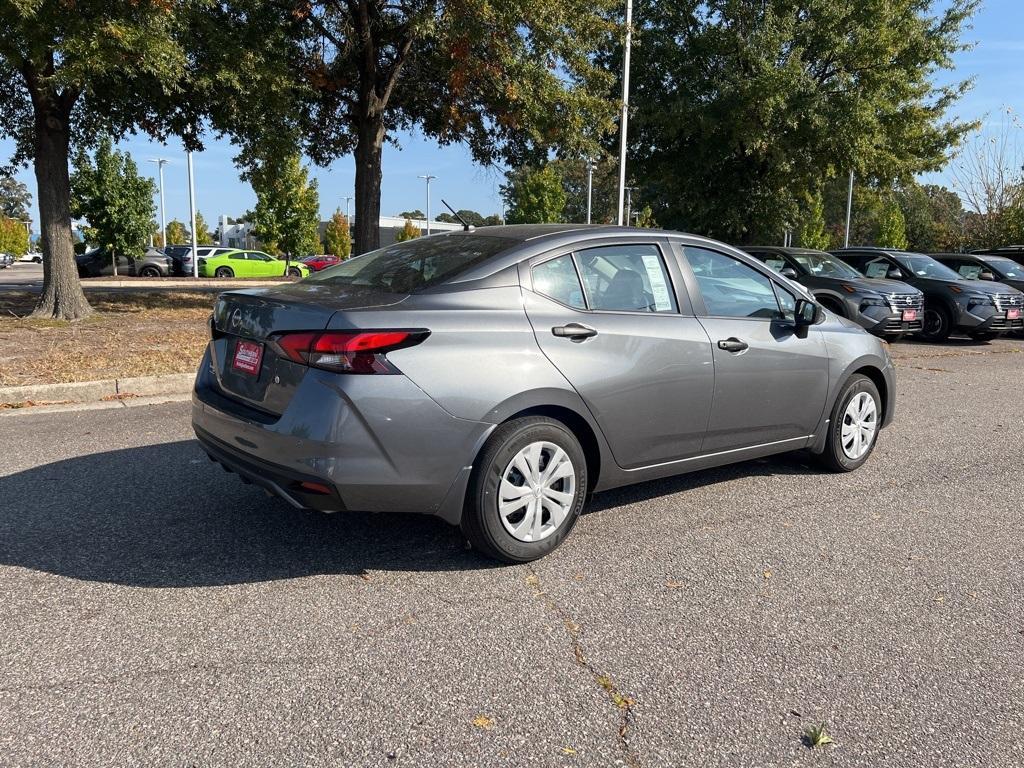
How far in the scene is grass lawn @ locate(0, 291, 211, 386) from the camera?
8102 millimetres

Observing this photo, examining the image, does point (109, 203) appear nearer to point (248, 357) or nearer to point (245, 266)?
point (245, 266)

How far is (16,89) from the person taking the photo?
13.8 m

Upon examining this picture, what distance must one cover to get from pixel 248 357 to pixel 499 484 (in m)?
1.29

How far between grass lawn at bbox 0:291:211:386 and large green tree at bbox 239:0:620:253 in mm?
3696

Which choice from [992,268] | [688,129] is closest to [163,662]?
[992,268]

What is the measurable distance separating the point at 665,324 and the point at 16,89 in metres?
14.0

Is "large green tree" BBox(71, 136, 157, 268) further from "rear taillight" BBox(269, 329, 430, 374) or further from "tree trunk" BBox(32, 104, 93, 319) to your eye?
"rear taillight" BBox(269, 329, 430, 374)

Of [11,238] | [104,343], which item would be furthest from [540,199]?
[11,238]

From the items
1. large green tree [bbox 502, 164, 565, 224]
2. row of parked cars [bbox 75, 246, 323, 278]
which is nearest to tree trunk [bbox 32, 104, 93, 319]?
row of parked cars [bbox 75, 246, 323, 278]

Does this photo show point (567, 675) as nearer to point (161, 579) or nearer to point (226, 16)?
point (161, 579)

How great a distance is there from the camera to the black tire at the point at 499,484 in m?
3.57

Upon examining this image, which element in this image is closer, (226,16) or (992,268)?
(226,16)

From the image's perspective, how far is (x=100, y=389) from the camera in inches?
299

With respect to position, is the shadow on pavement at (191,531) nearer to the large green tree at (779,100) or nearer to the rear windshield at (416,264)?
the rear windshield at (416,264)
